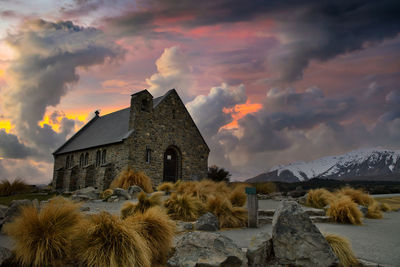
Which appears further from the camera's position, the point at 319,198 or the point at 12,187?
the point at 12,187

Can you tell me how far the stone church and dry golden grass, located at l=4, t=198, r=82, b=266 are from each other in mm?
14882

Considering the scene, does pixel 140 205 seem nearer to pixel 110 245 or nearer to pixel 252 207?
pixel 252 207

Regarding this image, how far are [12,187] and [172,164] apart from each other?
38.8ft

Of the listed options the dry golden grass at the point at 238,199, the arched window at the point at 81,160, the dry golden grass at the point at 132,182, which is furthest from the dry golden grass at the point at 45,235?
the arched window at the point at 81,160

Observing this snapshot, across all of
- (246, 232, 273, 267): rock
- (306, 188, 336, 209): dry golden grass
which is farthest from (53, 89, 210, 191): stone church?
(246, 232, 273, 267): rock

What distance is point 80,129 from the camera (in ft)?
105

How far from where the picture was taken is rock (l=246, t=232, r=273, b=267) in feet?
14.0

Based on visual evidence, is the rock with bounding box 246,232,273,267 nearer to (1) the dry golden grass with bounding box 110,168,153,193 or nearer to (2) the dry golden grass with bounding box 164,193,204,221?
(2) the dry golden grass with bounding box 164,193,204,221

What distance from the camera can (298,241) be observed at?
4230 mm

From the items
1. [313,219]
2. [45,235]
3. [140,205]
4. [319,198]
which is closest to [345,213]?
[313,219]

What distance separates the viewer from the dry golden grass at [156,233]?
461cm

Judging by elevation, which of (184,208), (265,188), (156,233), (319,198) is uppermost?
(265,188)

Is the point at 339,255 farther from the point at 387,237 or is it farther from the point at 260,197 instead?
the point at 260,197

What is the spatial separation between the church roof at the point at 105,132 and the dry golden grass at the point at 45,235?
50.4ft
